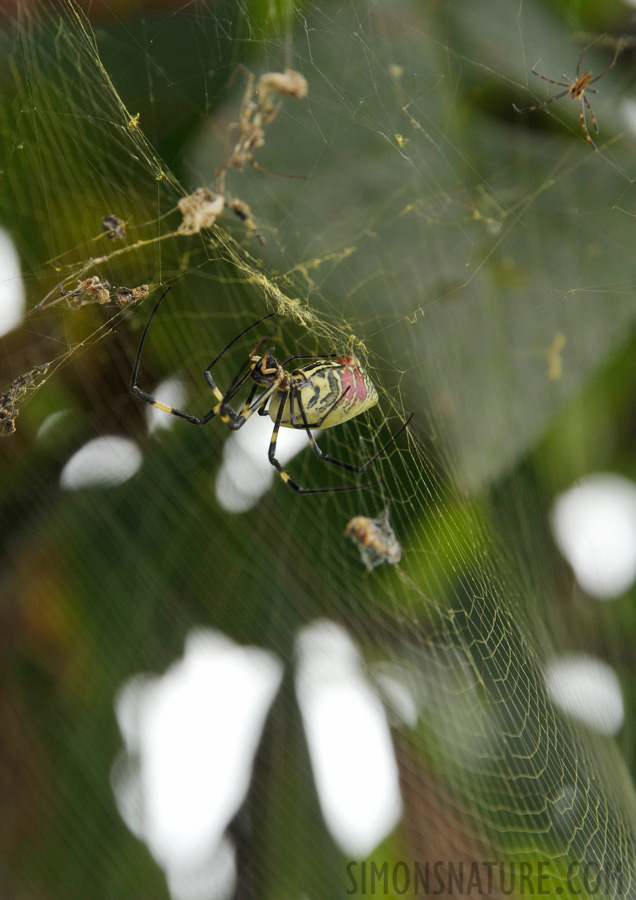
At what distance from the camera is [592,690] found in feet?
4.51

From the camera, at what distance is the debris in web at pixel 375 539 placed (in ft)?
3.82

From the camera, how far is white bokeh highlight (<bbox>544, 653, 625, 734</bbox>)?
1.31 metres

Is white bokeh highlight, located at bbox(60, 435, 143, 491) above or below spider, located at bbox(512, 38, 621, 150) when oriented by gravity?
below

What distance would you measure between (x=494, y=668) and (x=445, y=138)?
1014 mm

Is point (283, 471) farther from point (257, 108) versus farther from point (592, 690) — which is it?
point (592, 690)

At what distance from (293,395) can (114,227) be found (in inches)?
14.8

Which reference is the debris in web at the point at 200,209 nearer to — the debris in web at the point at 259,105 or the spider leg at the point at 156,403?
the debris in web at the point at 259,105

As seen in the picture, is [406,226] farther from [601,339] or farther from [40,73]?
Result: [40,73]

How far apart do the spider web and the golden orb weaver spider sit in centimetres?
7

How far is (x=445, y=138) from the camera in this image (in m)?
1.07

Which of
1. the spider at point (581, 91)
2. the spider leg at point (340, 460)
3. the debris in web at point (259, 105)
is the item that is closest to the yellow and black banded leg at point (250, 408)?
the spider leg at point (340, 460)

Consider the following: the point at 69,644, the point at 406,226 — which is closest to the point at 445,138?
the point at 406,226

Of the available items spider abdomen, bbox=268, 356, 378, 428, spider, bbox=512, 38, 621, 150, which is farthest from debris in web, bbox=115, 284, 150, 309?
spider, bbox=512, 38, 621, 150

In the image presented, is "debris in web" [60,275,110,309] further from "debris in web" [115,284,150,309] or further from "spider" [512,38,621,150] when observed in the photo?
"spider" [512,38,621,150]
